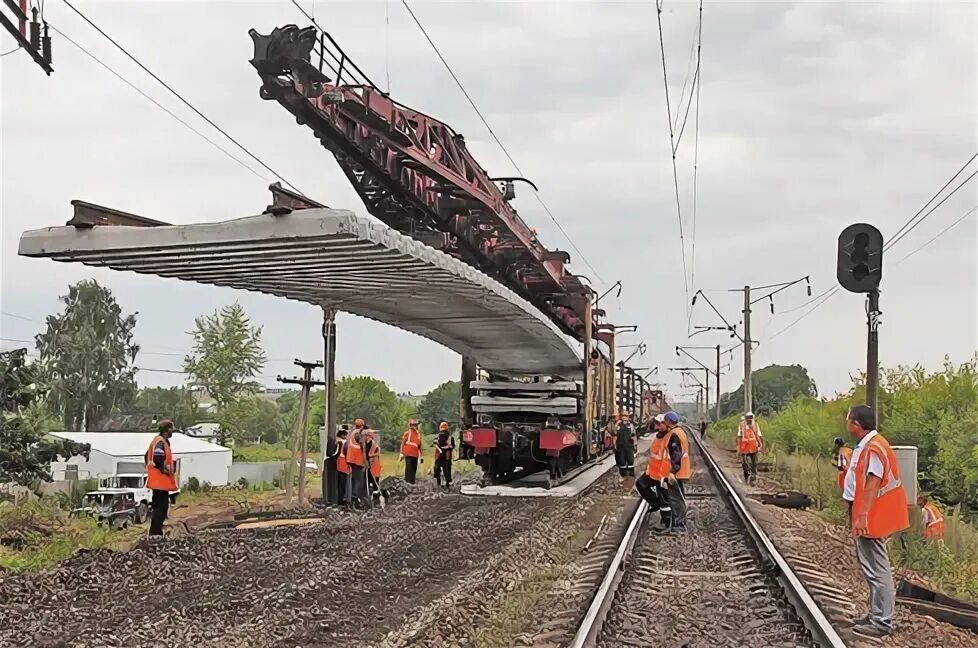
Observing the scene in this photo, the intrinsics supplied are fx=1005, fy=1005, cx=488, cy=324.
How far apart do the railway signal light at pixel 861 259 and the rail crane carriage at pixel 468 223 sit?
5045 mm

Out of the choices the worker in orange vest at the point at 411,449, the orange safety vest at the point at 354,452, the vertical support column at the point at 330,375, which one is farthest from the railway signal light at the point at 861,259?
the worker in orange vest at the point at 411,449

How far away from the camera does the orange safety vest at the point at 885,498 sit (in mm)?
7566

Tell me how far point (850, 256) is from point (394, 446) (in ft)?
239

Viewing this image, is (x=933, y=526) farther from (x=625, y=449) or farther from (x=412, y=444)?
(x=412, y=444)

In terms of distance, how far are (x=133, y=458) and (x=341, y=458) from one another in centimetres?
3419

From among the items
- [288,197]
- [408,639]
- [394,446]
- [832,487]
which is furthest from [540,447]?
[394,446]

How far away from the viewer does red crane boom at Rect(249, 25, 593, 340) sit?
12742 mm

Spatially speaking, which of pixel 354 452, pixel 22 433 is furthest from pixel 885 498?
pixel 22 433

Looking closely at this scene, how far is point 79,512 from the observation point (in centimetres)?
2075

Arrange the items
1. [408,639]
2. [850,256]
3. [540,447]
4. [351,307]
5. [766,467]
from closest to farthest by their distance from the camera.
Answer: [408,639]
[850,256]
[351,307]
[540,447]
[766,467]

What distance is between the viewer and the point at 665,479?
13484mm

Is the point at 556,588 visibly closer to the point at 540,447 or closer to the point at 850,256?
the point at 850,256

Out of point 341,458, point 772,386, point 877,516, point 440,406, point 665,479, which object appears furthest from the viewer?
point 772,386

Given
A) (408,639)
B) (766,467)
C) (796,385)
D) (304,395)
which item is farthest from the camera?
(796,385)
